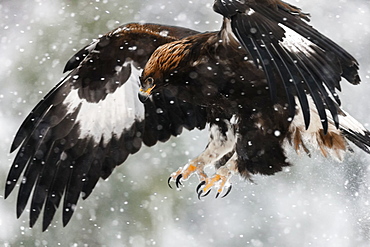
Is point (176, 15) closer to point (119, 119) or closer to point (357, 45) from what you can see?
point (357, 45)

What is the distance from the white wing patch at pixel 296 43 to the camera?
6.54 ft

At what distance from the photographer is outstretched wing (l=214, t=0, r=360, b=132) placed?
1.95 m

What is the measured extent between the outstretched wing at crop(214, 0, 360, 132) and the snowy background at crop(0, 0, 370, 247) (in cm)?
321

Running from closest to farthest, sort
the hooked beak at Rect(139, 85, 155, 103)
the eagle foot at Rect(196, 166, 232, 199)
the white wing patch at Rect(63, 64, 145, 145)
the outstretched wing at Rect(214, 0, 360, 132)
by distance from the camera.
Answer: the outstretched wing at Rect(214, 0, 360, 132) < the hooked beak at Rect(139, 85, 155, 103) < the eagle foot at Rect(196, 166, 232, 199) < the white wing patch at Rect(63, 64, 145, 145)

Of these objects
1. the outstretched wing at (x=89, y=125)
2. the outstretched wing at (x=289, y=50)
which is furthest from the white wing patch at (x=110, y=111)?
the outstretched wing at (x=289, y=50)

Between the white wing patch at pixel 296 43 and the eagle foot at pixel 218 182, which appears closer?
the white wing patch at pixel 296 43

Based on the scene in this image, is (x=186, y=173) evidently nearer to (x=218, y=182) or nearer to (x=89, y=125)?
(x=218, y=182)

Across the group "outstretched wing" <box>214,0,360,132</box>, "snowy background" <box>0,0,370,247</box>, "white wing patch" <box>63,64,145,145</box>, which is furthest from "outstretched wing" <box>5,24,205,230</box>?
"snowy background" <box>0,0,370,247</box>

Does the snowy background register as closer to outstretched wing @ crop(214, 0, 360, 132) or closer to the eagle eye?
the eagle eye

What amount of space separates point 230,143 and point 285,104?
0.80ft

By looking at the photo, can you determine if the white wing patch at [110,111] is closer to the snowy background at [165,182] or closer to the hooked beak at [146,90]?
the hooked beak at [146,90]

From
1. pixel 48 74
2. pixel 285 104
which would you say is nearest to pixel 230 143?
pixel 285 104

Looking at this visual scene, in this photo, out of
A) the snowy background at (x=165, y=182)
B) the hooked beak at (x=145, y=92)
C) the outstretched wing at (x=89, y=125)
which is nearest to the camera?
the hooked beak at (x=145, y=92)

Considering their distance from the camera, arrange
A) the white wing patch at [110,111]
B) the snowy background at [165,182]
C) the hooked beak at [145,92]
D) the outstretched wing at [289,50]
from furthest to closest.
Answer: the snowy background at [165,182] < the white wing patch at [110,111] < the hooked beak at [145,92] < the outstretched wing at [289,50]
